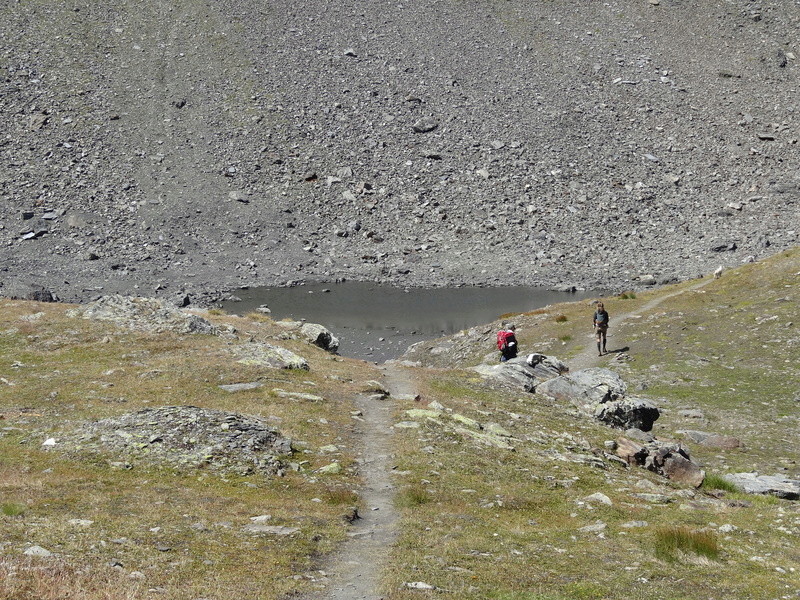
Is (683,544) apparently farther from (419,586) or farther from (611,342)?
(611,342)

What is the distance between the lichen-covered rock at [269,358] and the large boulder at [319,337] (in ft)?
32.7

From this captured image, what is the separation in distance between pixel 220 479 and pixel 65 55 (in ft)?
343

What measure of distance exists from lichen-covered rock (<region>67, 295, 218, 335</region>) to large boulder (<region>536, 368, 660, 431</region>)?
17.0m

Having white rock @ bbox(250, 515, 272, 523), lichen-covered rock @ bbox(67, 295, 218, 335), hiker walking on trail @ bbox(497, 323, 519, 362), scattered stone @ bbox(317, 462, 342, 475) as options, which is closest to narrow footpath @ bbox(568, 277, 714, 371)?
hiker walking on trail @ bbox(497, 323, 519, 362)

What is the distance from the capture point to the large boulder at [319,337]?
155 ft

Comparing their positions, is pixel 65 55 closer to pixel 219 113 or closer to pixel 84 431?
pixel 219 113

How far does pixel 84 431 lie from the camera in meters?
23.5

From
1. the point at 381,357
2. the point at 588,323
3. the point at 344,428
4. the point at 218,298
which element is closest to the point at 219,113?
the point at 218,298

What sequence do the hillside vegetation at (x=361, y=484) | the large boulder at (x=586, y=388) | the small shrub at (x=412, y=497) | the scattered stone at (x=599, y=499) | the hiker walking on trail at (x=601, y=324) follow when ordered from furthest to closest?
1. the hiker walking on trail at (x=601, y=324)
2. the large boulder at (x=586, y=388)
3. the scattered stone at (x=599, y=499)
4. the small shrub at (x=412, y=497)
5. the hillside vegetation at (x=361, y=484)

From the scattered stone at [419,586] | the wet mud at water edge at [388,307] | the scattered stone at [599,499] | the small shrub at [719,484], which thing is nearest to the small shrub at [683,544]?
the scattered stone at [599,499]

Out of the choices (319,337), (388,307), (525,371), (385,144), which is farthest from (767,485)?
(385,144)

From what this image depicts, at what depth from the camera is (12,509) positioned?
16.1 m

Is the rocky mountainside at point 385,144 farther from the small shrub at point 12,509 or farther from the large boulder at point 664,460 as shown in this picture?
the small shrub at point 12,509

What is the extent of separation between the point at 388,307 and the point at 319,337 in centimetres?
2981
